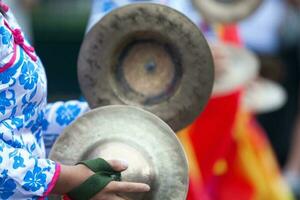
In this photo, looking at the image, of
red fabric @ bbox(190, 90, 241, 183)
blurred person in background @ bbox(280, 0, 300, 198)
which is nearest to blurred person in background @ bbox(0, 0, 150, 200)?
red fabric @ bbox(190, 90, 241, 183)

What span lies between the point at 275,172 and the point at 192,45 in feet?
10.0

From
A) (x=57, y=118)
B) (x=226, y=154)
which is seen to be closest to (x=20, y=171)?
(x=57, y=118)

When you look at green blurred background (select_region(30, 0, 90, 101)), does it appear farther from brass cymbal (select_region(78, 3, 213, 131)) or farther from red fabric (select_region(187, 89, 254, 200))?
brass cymbal (select_region(78, 3, 213, 131))

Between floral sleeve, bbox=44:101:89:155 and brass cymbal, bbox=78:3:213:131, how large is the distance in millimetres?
83

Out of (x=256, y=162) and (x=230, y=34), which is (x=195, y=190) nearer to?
(x=256, y=162)

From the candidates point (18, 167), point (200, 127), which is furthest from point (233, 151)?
point (18, 167)

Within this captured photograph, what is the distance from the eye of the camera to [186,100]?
144 inches

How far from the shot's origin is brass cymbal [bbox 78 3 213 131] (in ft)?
12.0

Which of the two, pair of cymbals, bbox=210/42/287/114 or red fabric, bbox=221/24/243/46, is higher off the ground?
red fabric, bbox=221/24/243/46

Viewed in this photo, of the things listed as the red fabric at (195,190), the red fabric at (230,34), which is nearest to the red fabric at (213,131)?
the red fabric at (195,190)

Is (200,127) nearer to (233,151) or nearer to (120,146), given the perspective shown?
(233,151)

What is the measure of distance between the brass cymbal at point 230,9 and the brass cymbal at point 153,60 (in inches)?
75.2

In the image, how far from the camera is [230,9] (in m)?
5.64

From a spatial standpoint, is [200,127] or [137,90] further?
[200,127]
